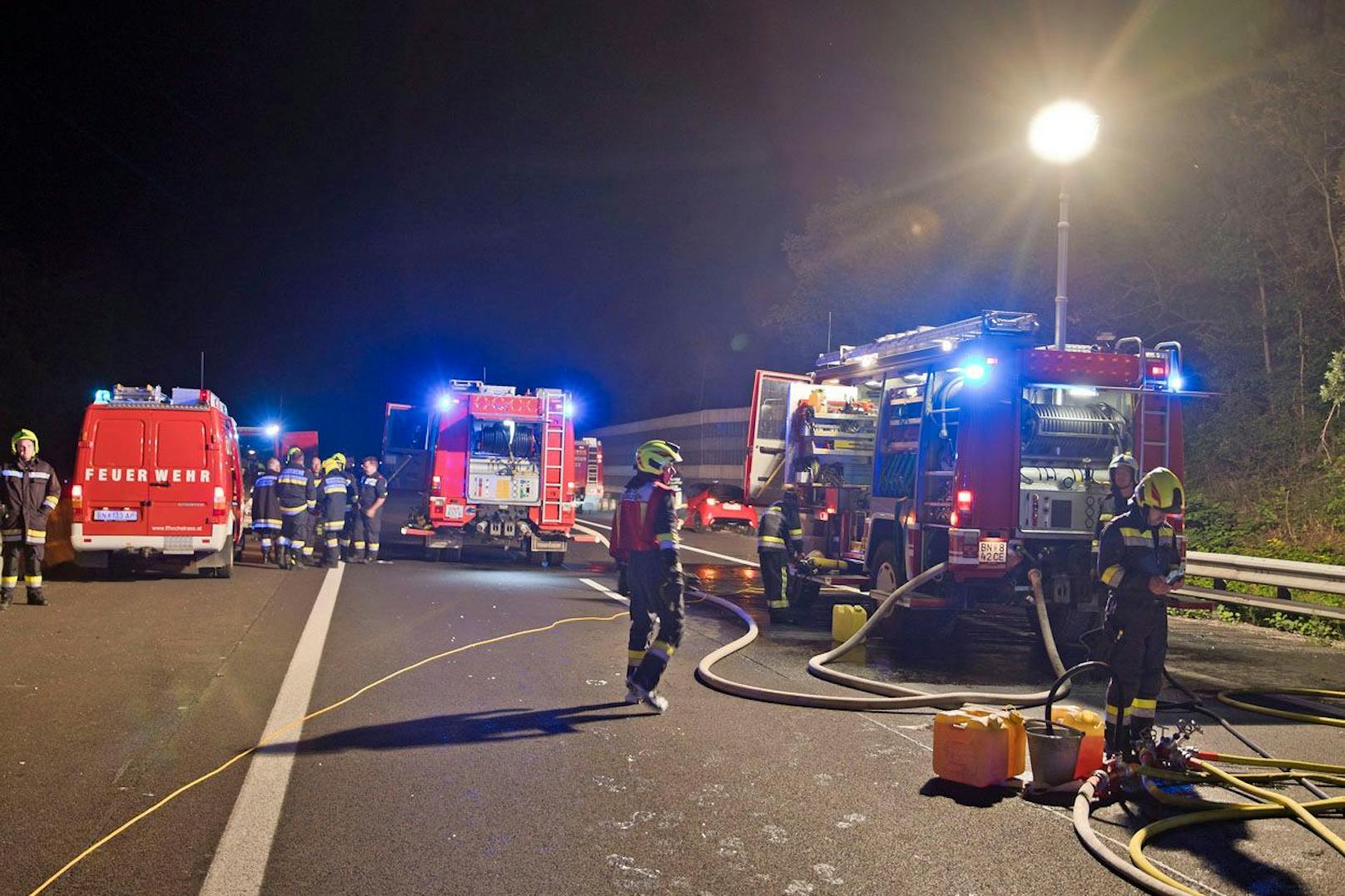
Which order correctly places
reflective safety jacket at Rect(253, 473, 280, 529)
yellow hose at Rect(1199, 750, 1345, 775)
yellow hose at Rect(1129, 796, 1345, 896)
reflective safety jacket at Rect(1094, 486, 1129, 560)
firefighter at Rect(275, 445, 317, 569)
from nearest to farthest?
yellow hose at Rect(1129, 796, 1345, 896) → yellow hose at Rect(1199, 750, 1345, 775) → reflective safety jacket at Rect(1094, 486, 1129, 560) → firefighter at Rect(275, 445, 317, 569) → reflective safety jacket at Rect(253, 473, 280, 529)

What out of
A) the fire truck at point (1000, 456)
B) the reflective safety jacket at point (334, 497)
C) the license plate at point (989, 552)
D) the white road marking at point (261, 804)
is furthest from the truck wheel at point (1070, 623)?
the reflective safety jacket at point (334, 497)

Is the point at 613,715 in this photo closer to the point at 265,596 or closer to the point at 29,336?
the point at 265,596

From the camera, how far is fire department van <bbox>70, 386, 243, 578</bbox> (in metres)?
14.9

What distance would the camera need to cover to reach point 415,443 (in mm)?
20891

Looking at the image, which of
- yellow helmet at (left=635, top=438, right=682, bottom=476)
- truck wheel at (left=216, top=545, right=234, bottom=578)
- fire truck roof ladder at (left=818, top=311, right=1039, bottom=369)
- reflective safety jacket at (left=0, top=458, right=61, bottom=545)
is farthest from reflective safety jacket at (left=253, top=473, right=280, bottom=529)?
yellow helmet at (left=635, top=438, right=682, bottom=476)

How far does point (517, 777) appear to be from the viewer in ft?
20.0

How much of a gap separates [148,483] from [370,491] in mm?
3861

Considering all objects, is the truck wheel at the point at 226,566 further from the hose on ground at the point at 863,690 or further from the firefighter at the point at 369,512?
the hose on ground at the point at 863,690

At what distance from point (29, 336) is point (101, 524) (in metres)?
38.1

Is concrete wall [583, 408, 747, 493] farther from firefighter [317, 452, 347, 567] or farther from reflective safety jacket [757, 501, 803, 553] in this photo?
reflective safety jacket [757, 501, 803, 553]

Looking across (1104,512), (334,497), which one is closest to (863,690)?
(1104,512)

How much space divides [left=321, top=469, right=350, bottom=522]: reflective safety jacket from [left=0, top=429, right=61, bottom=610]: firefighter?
529cm

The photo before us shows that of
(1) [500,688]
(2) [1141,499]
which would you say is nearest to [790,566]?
(1) [500,688]

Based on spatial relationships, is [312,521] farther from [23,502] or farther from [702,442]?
[702,442]
